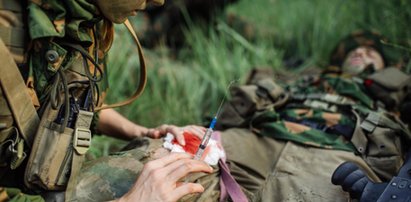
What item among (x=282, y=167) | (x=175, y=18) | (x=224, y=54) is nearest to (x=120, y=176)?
(x=282, y=167)

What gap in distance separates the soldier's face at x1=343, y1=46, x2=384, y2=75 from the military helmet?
6 cm

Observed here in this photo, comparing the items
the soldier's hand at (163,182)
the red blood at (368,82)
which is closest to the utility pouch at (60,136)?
the soldier's hand at (163,182)

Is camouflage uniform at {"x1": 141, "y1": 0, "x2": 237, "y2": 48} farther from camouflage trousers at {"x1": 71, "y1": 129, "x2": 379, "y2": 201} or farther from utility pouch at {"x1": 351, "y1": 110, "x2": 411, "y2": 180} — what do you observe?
utility pouch at {"x1": 351, "y1": 110, "x2": 411, "y2": 180}

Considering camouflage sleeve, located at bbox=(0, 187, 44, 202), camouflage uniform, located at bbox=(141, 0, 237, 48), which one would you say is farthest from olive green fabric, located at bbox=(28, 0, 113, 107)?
camouflage uniform, located at bbox=(141, 0, 237, 48)

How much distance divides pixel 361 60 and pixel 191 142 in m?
2.21

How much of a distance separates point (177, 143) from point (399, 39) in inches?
103

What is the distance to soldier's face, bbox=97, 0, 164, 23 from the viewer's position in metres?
1.67

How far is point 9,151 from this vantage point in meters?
1.60

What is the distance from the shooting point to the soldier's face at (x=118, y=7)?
1.67 meters

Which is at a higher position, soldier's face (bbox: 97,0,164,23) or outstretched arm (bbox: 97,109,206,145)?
soldier's face (bbox: 97,0,164,23)

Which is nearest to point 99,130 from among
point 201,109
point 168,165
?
point 168,165

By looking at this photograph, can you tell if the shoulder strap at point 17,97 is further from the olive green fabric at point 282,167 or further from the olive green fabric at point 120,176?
the olive green fabric at point 282,167

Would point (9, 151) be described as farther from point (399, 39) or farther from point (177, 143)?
point (399, 39)

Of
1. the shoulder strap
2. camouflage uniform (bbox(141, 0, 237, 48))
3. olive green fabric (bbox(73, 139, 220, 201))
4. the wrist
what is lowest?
camouflage uniform (bbox(141, 0, 237, 48))
